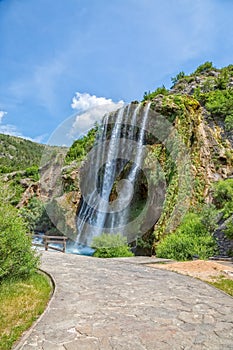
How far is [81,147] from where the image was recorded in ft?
83.3

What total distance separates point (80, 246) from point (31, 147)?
60.9 meters

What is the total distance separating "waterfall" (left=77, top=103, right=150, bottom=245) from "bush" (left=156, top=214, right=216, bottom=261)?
4306mm

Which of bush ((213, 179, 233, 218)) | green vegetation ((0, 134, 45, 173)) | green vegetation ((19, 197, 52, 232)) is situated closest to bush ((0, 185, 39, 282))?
bush ((213, 179, 233, 218))

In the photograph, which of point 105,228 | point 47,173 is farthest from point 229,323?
point 47,173

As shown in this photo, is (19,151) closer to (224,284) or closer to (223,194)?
(223,194)

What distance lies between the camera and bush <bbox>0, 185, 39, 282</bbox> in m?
5.66

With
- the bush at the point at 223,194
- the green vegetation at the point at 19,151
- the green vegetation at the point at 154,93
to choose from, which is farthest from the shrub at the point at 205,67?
the green vegetation at the point at 19,151

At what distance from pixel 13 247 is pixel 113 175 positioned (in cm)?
1290

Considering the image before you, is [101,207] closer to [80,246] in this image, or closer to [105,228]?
[105,228]

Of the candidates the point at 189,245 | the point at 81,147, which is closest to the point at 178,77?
the point at 81,147

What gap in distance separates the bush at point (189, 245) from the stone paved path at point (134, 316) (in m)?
4.28

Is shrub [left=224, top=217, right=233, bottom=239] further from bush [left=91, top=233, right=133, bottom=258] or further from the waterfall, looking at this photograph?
the waterfall

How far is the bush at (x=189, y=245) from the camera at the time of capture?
10.9m

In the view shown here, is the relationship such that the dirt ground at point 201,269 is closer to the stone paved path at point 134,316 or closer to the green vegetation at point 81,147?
the stone paved path at point 134,316
